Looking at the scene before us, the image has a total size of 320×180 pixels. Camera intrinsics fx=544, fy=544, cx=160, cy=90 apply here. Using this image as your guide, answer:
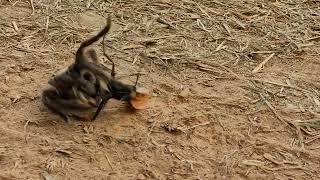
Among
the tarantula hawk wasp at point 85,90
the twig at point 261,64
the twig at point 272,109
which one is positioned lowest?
the twig at point 272,109

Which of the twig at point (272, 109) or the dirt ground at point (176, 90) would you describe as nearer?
the dirt ground at point (176, 90)

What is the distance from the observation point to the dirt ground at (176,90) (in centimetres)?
253

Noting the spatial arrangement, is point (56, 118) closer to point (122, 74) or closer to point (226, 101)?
point (122, 74)

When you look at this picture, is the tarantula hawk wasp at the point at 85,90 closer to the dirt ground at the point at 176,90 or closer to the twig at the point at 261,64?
the dirt ground at the point at 176,90

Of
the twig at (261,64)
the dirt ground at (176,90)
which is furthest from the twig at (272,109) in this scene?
the twig at (261,64)

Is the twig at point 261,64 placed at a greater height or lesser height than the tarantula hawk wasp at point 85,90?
lesser

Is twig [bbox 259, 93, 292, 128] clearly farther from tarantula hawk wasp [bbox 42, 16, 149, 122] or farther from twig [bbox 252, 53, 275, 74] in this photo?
tarantula hawk wasp [bbox 42, 16, 149, 122]

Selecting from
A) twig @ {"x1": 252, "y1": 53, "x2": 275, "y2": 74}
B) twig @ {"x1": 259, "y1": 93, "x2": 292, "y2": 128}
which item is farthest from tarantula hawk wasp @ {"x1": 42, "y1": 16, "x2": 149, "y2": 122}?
twig @ {"x1": 252, "y1": 53, "x2": 275, "y2": 74}

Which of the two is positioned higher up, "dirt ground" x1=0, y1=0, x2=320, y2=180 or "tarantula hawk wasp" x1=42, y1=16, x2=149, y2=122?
"tarantula hawk wasp" x1=42, y1=16, x2=149, y2=122

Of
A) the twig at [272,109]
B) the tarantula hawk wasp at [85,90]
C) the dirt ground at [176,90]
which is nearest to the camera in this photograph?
the dirt ground at [176,90]

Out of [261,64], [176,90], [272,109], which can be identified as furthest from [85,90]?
[261,64]

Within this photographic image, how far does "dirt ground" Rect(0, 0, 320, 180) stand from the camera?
2525 millimetres

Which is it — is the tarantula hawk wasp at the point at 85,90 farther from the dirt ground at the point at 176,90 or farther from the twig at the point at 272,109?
the twig at the point at 272,109

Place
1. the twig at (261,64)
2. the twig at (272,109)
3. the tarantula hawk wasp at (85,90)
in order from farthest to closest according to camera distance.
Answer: the twig at (261,64) < the twig at (272,109) < the tarantula hawk wasp at (85,90)
